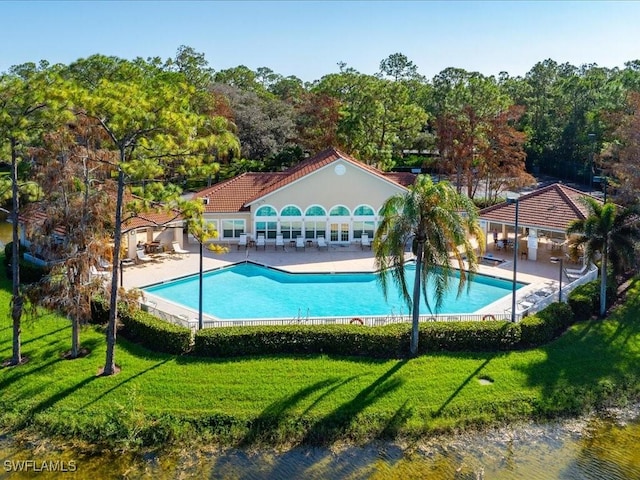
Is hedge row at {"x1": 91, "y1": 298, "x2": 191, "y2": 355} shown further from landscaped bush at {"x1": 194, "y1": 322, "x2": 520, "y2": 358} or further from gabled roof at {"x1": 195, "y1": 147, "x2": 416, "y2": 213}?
gabled roof at {"x1": 195, "y1": 147, "x2": 416, "y2": 213}

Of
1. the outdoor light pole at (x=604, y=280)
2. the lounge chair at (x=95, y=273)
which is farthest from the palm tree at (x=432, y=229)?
the lounge chair at (x=95, y=273)

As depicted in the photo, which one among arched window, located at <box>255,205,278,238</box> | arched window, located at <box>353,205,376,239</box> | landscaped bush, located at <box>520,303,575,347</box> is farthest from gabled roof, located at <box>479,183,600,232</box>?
arched window, located at <box>255,205,278,238</box>

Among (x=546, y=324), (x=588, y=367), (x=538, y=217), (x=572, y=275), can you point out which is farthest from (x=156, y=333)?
(x=538, y=217)

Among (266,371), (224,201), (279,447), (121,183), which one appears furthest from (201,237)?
(224,201)

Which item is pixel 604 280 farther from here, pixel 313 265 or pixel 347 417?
pixel 313 265

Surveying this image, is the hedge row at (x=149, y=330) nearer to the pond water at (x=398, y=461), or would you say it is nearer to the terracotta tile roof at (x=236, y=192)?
the pond water at (x=398, y=461)

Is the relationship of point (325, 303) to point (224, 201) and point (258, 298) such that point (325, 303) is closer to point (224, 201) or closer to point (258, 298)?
point (258, 298)
